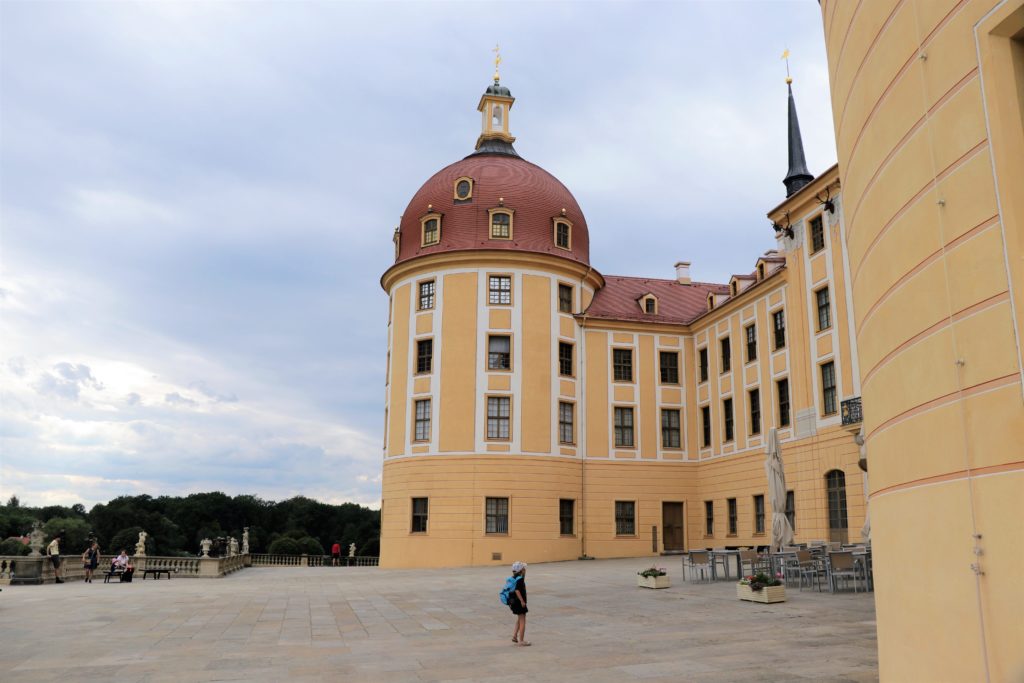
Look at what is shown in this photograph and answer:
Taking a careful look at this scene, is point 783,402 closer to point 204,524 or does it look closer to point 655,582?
point 655,582

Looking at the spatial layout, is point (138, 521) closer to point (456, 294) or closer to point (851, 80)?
point (456, 294)

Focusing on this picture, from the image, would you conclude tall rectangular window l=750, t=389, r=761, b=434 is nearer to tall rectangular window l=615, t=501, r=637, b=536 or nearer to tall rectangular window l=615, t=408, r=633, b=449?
tall rectangular window l=615, t=408, r=633, b=449

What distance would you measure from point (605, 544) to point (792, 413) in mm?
10937

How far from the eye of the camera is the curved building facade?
5.24 meters

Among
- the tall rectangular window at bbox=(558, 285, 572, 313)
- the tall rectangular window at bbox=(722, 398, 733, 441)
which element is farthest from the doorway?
the tall rectangular window at bbox=(558, 285, 572, 313)

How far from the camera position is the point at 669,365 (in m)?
39.7

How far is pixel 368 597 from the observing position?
20484 mm

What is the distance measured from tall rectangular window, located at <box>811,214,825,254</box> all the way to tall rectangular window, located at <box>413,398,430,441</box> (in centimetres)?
1745

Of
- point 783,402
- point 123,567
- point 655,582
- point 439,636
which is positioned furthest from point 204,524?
point 439,636

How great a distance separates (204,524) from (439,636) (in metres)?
79.1

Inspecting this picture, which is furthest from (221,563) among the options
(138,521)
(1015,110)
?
(138,521)

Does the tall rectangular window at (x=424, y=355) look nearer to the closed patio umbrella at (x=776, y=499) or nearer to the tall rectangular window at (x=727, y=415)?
the tall rectangular window at (x=727, y=415)

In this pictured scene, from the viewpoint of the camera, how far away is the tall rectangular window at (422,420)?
1405 inches

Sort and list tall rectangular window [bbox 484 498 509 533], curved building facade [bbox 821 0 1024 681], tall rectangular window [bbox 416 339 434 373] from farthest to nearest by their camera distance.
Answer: tall rectangular window [bbox 416 339 434 373], tall rectangular window [bbox 484 498 509 533], curved building facade [bbox 821 0 1024 681]
